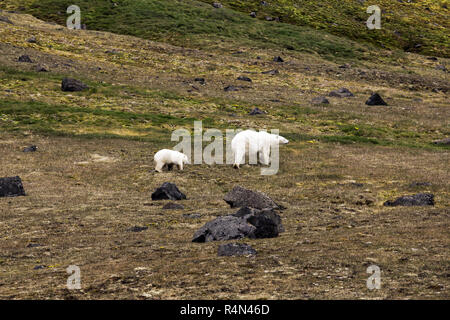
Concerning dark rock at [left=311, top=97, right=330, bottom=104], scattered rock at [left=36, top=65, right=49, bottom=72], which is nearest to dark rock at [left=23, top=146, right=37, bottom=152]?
scattered rock at [left=36, top=65, right=49, bottom=72]

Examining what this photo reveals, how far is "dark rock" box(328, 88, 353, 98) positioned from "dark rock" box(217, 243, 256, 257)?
44023 millimetres

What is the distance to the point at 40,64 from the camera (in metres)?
52.4

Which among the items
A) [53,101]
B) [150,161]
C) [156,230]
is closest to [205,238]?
[156,230]

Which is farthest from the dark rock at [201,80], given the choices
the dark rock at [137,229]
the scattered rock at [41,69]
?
the dark rock at [137,229]

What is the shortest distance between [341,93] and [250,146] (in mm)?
30593

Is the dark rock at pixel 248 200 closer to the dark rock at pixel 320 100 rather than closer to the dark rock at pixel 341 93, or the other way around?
the dark rock at pixel 320 100

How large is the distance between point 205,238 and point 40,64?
4377 cm

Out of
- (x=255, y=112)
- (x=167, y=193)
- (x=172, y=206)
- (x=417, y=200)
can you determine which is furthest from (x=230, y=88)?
(x=417, y=200)

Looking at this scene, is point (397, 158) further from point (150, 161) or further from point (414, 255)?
point (414, 255)

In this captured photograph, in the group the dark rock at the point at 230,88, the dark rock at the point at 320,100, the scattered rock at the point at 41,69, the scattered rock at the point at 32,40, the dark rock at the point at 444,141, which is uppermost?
the scattered rock at the point at 32,40

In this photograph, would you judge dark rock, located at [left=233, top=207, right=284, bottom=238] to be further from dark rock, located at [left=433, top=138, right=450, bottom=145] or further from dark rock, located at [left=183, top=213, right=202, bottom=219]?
dark rock, located at [left=433, top=138, right=450, bottom=145]

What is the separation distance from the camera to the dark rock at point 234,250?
1155 centimetres

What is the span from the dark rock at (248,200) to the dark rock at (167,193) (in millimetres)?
2576

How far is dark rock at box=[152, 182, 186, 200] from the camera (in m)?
19.6
